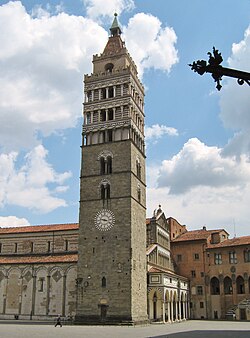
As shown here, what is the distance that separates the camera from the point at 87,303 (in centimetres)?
3819

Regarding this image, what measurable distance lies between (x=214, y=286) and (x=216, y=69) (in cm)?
5118

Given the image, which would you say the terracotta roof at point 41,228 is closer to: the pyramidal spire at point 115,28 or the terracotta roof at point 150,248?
the terracotta roof at point 150,248

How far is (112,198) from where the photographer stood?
40438 mm

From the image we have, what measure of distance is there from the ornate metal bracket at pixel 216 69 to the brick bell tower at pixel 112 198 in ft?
108

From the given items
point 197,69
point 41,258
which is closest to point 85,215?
A: point 41,258

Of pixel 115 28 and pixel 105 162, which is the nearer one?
pixel 105 162

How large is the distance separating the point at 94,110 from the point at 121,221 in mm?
12620

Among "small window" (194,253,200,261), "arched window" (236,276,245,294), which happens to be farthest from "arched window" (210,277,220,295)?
"small window" (194,253,200,261)

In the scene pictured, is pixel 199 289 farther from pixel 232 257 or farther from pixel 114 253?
pixel 114 253

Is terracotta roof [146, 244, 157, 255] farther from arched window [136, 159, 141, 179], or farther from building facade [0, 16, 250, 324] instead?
arched window [136, 159, 141, 179]

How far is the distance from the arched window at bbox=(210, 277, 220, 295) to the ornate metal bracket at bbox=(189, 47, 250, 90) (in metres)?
50.6

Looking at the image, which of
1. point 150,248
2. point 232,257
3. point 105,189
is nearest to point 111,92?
point 105,189

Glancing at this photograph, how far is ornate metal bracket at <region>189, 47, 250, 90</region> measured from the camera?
21.1ft

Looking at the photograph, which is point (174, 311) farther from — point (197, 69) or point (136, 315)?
point (197, 69)
